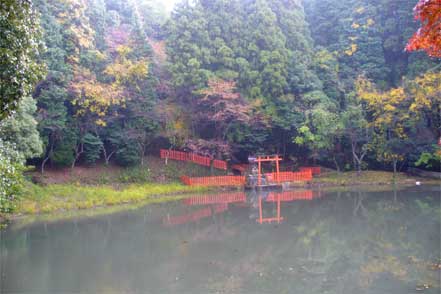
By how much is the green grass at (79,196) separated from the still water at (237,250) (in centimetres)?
188

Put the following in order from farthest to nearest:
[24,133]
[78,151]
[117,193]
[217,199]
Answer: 1. [78,151]
2. [217,199]
3. [117,193]
4. [24,133]

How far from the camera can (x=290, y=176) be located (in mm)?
20250

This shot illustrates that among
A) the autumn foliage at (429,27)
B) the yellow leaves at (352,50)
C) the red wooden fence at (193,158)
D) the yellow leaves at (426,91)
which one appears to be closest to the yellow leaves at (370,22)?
the yellow leaves at (352,50)

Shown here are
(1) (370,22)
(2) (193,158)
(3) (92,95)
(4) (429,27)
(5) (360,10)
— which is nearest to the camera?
(4) (429,27)

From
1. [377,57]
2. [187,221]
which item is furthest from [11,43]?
[377,57]

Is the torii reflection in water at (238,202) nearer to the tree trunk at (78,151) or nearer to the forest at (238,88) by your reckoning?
the forest at (238,88)

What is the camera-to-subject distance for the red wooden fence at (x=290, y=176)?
19.9 metres

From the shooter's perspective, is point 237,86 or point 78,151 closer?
point 78,151

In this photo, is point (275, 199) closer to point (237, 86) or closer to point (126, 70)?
point (237, 86)

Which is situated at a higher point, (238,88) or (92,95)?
(238,88)

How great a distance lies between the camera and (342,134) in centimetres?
2169

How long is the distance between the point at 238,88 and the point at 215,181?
5.07 metres

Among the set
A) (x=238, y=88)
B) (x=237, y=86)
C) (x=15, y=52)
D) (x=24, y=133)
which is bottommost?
(x=24, y=133)

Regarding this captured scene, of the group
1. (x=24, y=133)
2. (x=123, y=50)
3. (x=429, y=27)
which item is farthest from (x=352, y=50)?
(x=429, y=27)
